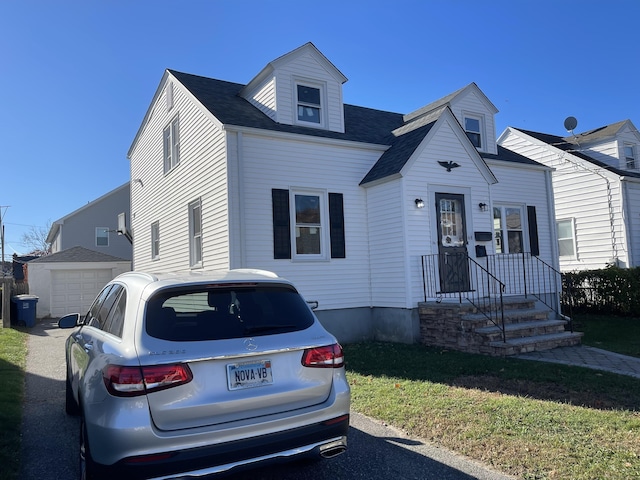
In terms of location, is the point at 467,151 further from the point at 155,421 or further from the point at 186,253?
the point at 155,421

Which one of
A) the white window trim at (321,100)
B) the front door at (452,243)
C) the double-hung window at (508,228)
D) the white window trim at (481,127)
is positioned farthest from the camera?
the white window trim at (481,127)

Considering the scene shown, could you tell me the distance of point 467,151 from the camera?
1083 centimetres

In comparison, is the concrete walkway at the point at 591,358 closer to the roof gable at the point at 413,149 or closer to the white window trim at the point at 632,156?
the roof gable at the point at 413,149

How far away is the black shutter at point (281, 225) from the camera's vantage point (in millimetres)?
9781

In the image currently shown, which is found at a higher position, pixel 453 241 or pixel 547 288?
pixel 453 241

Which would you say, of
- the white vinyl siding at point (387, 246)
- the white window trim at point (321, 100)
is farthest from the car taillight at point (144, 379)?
the white window trim at point (321, 100)

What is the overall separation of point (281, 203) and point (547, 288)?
7863mm

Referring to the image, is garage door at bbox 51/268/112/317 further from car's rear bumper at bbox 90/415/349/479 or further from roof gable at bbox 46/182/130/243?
car's rear bumper at bbox 90/415/349/479

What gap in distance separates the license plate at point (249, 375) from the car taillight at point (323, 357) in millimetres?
→ 276

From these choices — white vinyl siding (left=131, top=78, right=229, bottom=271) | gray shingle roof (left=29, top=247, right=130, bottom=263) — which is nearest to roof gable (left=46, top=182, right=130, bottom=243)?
gray shingle roof (left=29, top=247, right=130, bottom=263)

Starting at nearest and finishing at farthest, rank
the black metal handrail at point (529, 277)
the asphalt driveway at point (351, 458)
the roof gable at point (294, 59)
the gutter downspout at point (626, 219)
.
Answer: the asphalt driveway at point (351, 458) < the roof gable at point (294, 59) < the black metal handrail at point (529, 277) < the gutter downspout at point (626, 219)

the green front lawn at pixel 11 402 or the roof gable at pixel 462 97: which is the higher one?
the roof gable at pixel 462 97

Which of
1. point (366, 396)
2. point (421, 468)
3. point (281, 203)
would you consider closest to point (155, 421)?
point (421, 468)

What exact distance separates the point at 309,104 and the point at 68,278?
14.1m
